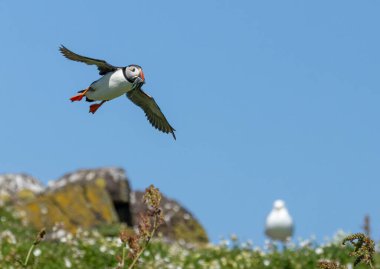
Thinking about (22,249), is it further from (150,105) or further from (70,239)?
(150,105)

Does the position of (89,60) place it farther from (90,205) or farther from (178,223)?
(178,223)

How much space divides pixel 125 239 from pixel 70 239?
9.11 metres

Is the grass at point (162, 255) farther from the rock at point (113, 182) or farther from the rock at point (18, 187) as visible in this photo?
the rock at point (18, 187)

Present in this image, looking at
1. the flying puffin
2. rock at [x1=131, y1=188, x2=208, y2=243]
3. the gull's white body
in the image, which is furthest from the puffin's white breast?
rock at [x1=131, y1=188, x2=208, y2=243]

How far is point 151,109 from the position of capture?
25.0 ft

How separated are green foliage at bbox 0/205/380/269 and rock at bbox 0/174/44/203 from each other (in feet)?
24.5

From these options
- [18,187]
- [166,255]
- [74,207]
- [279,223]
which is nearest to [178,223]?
[74,207]

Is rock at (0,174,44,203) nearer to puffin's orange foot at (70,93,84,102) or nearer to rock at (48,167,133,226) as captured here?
rock at (48,167,133,226)

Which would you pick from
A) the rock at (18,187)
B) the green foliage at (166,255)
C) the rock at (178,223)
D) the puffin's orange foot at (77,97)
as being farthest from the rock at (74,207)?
the puffin's orange foot at (77,97)

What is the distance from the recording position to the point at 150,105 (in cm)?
762

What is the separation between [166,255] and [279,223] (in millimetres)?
3942

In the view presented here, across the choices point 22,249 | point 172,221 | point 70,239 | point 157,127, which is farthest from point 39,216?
point 157,127

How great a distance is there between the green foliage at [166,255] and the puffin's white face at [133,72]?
20.1 ft

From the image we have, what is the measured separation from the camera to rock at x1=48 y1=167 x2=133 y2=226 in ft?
69.5
